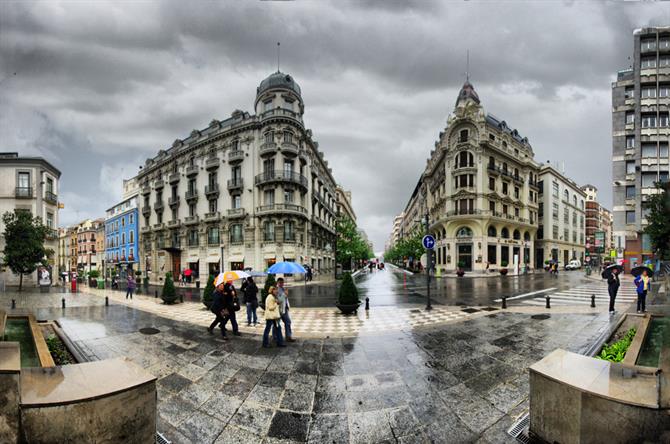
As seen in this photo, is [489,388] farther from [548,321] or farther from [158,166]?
[158,166]

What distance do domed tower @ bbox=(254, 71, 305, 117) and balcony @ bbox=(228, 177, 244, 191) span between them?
26.4ft

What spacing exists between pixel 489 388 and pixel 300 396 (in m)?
3.30

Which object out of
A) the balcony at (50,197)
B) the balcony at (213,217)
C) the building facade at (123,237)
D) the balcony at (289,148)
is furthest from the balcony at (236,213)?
the balcony at (50,197)

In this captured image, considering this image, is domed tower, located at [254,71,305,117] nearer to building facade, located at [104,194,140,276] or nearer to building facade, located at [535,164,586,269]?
building facade, located at [104,194,140,276]

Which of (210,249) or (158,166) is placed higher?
(158,166)

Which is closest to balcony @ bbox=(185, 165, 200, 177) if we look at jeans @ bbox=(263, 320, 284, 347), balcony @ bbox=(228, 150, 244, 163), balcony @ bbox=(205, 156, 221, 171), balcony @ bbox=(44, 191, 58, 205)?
balcony @ bbox=(205, 156, 221, 171)

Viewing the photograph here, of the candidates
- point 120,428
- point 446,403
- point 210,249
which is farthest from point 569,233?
point 120,428

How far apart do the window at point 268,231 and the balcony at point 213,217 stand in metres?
6.45

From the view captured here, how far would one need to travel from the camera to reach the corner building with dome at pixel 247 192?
31.7 m

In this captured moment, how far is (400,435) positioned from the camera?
3795 mm

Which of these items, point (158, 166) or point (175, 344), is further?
point (158, 166)

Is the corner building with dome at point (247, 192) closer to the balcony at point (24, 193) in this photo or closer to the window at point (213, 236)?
the window at point (213, 236)

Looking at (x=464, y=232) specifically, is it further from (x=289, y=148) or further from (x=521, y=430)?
(x=521, y=430)

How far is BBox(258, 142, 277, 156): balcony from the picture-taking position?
103ft
